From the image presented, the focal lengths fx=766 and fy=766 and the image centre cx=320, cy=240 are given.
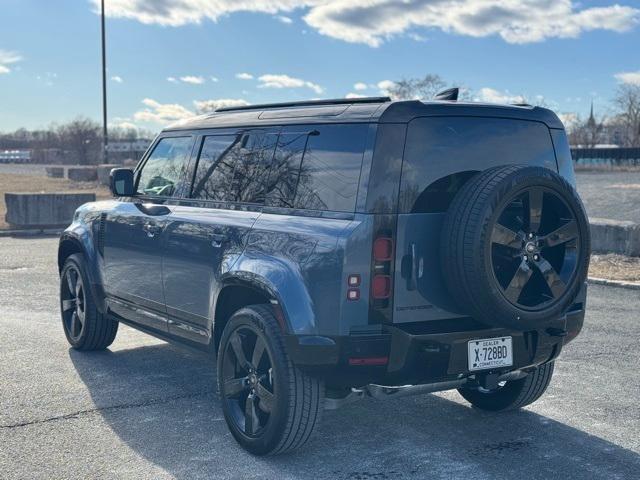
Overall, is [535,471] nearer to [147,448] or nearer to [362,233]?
[362,233]

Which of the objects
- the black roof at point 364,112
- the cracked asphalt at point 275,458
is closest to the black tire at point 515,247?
the black roof at point 364,112

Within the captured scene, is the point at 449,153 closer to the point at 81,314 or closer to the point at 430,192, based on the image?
the point at 430,192

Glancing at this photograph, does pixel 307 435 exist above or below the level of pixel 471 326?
below

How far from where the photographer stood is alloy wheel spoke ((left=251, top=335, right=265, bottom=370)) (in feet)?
13.7

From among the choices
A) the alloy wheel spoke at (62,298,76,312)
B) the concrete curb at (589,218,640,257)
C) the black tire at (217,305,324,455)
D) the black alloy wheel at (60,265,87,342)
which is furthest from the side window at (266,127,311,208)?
the concrete curb at (589,218,640,257)

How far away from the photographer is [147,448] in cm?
437

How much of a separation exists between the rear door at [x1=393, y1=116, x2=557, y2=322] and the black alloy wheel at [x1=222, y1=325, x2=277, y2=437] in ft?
2.79

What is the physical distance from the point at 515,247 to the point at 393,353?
32.8 inches

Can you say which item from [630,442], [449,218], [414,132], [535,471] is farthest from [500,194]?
[630,442]

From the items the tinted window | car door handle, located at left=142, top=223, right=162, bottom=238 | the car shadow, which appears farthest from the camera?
car door handle, located at left=142, top=223, right=162, bottom=238

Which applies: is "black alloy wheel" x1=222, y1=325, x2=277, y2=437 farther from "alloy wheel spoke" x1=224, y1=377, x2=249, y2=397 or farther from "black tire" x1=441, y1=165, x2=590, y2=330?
"black tire" x1=441, y1=165, x2=590, y2=330

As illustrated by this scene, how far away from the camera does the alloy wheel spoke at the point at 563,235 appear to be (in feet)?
13.1

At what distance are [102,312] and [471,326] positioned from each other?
11.0ft

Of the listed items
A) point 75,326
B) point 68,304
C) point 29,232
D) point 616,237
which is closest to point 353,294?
point 75,326
